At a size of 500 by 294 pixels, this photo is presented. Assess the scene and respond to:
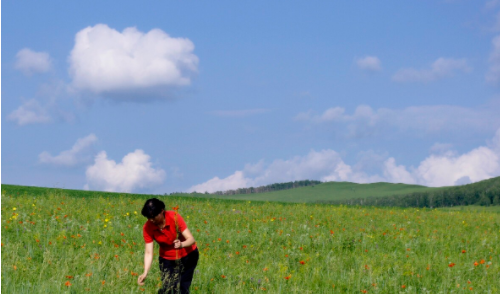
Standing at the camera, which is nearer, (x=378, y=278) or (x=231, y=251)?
(x=378, y=278)

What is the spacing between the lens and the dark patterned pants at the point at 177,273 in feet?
19.1

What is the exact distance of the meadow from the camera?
7211 mm

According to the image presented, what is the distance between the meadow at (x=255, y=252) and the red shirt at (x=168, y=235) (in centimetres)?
80

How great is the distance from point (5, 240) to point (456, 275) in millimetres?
9641

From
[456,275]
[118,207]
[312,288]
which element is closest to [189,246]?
[312,288]

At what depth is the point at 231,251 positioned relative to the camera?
10508 millimetres

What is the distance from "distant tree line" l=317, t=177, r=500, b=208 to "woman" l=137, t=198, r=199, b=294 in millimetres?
42037

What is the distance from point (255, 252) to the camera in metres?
10.6

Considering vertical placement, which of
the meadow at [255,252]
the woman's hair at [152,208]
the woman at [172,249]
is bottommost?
the meadow at [255,252]

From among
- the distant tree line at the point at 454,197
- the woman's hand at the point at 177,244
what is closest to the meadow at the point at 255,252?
the woman's hand at the point at 177,244

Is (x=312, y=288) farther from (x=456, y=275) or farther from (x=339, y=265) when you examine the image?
(x=456, y=275)

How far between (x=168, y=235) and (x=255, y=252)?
5237mm

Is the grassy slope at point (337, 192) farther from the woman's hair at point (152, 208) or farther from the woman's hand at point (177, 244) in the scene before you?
the woman's hair at point (152, 208)

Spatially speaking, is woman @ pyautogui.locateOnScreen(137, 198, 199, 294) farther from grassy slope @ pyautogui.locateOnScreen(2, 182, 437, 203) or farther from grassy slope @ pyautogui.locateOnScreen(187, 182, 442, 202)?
grassy slope @ pyautogui.locateOnScreen(187, 182, 442, 202)
